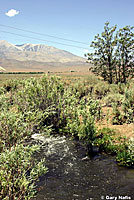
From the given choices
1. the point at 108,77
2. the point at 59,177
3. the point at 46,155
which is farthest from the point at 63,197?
the point at 108,77

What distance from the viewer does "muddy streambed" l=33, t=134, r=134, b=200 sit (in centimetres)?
566

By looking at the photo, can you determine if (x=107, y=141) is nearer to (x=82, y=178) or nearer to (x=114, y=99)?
(x=82, y=178)

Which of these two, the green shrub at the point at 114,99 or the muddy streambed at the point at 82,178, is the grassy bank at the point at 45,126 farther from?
the muddy streambed at the point at 82,178

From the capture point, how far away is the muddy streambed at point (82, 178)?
5.66 metres

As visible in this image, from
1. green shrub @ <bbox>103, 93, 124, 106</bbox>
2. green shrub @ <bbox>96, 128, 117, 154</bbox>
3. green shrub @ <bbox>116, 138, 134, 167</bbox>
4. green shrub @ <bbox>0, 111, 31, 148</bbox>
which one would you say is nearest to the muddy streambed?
green shrub @ <bbox>116, 138, 134, 167</bbox>

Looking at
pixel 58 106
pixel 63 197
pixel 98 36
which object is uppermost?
pixel 98 36

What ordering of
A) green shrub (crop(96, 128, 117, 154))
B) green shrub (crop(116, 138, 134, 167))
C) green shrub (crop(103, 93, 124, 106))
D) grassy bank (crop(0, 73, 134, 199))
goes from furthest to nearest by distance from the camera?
green shrub (crop(103, 93, 124, 106)) < green shrub (crop(96, 128, 117, 154)) < green shrub (crop(116, 138, 134, 167)) < grassy bank (crop(0, 73, 134, 199))

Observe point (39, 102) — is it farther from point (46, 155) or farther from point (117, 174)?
point (117, 174)

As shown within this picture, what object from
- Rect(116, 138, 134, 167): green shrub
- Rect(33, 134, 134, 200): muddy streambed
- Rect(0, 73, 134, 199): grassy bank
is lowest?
Rect(33, 134, 134, 200): muddy streambed

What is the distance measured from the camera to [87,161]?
305 inches

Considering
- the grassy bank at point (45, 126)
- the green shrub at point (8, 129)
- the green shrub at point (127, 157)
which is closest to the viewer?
the grassy bank at point (45, 126)

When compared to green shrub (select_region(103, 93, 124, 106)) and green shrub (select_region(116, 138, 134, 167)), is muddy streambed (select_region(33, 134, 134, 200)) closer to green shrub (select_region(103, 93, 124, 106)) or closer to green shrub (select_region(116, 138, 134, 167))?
green shrub (select_region(116, 138, 134, 167))

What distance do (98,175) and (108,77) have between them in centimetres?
1888

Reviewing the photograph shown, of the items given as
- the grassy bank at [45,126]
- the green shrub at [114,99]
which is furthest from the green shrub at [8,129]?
the green shrub at [114,99]
